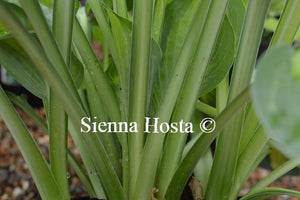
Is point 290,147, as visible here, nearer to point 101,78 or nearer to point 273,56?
point 273,56

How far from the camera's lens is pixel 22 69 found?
0.41 m

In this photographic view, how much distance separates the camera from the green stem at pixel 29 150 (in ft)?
1.15

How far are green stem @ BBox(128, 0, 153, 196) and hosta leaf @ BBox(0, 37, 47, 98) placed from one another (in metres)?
0.11

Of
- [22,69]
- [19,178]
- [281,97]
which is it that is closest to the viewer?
[281,97]

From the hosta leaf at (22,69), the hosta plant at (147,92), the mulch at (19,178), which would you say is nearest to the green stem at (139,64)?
the hosta plant at (147,92)

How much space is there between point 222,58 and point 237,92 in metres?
0.10

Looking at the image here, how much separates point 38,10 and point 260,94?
0.62 feet

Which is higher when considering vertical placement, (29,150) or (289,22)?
(289,22)

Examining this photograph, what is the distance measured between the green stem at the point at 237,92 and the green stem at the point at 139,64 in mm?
73

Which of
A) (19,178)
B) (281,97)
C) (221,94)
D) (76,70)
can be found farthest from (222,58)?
(19,178)

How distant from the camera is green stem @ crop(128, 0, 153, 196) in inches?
13.2

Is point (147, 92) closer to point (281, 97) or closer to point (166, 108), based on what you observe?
point (166, 108)

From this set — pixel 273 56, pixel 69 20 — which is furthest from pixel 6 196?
pixel 273 56

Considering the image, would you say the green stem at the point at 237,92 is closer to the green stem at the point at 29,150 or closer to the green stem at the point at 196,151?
the green stem at the point at 196,151
